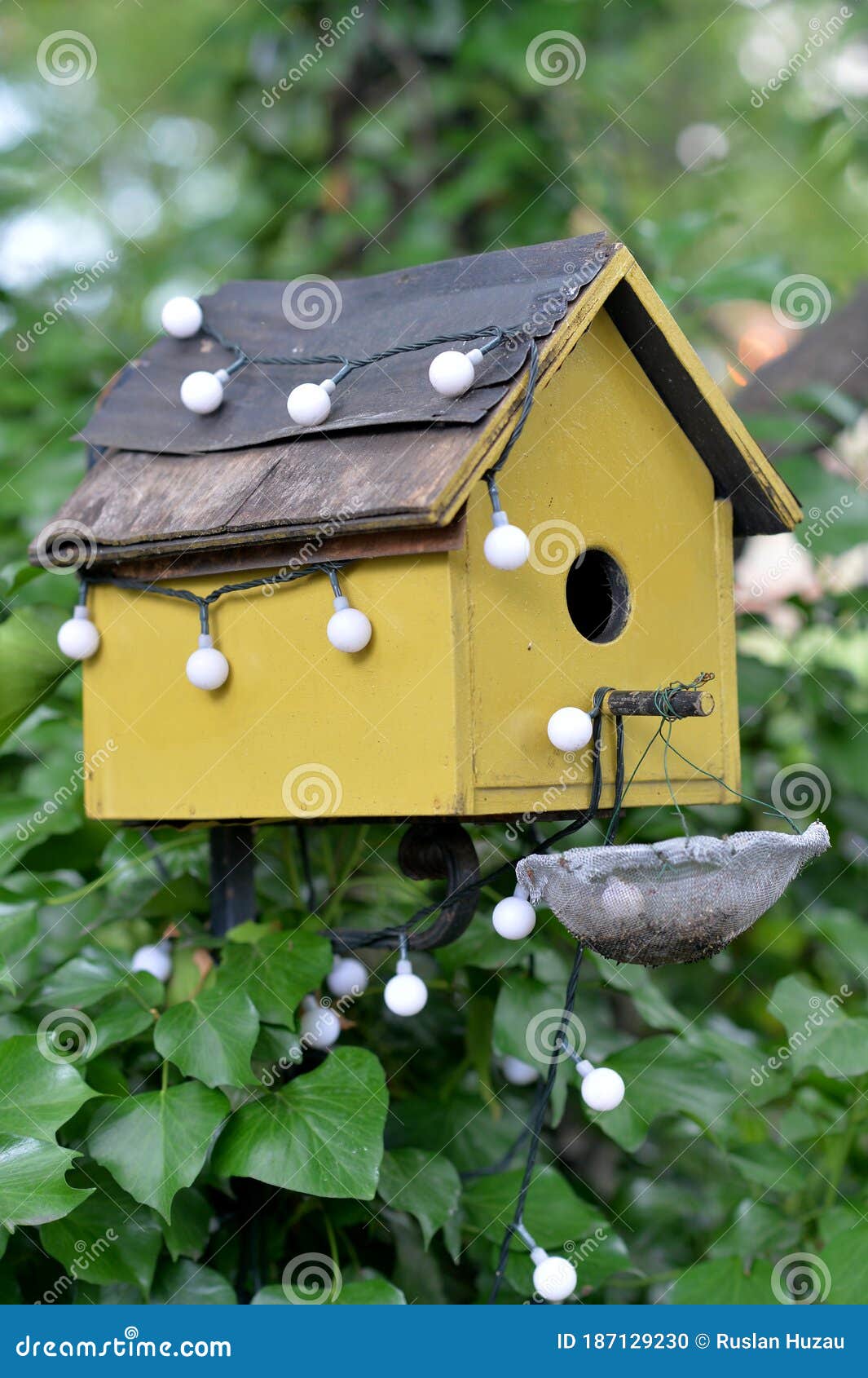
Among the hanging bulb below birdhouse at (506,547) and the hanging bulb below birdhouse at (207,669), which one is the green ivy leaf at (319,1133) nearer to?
the hanging bulb below birdhouse at (207,669)

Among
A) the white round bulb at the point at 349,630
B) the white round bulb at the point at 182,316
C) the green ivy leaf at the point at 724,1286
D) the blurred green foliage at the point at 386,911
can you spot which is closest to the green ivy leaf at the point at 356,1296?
the blurred green foliage at the point at 386,911

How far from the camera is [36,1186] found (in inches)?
36.2

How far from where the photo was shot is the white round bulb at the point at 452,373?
934mm

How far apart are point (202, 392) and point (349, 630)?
322 mm

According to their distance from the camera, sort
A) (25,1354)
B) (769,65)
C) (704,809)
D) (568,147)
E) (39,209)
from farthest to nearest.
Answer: (769,65)
(568,147)
(39,209)
(704,809)
(25,1354)

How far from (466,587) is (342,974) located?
1.56ft

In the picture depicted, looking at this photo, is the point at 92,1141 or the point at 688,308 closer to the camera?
the point at 92,1141

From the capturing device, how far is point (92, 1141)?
3.45ft

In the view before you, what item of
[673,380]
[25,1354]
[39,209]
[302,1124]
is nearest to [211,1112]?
[302,1124]

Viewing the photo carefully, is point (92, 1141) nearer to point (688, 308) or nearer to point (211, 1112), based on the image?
point (211, 1112)

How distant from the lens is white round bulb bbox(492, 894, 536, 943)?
103 cm

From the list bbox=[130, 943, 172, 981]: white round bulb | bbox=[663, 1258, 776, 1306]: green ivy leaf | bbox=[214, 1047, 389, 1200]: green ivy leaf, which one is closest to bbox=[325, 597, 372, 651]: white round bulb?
bbox=[214, 1047, 389, 1200]: green ivy leaf

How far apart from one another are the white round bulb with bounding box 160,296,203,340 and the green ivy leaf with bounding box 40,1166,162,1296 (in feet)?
2.57

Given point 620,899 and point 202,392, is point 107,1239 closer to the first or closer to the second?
point 620,899
